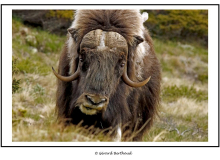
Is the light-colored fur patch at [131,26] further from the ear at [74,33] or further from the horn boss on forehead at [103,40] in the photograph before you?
the horn boss on forehead at [103,40]

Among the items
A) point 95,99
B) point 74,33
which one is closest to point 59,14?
point 74,33

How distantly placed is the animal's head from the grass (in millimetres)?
344

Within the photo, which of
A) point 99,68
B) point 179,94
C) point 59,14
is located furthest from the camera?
point 59,14

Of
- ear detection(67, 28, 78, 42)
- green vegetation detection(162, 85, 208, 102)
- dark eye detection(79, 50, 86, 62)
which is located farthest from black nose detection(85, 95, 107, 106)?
green vegetation detection(162, 85, 208, 102)

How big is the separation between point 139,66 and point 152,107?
95cm

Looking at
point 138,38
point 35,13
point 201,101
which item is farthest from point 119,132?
point 35,13

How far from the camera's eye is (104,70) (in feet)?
12.9

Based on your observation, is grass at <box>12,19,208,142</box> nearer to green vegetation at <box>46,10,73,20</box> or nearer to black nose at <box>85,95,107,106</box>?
black nose at <box>85,95,107,106</box>

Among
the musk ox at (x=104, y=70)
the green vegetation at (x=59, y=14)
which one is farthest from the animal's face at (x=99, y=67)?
the green vegetation at (x=59, y=14)

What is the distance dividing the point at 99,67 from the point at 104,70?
0.21 feet

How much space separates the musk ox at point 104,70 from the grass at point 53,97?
29cm

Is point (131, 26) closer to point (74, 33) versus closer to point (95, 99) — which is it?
point (74, 33)

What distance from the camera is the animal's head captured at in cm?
378

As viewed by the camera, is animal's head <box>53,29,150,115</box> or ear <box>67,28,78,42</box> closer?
animal's head <box>53,29,150,115</box>
